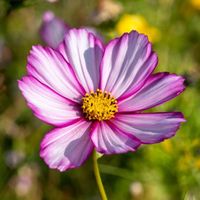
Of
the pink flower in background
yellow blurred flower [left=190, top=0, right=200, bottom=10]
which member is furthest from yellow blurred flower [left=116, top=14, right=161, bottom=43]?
the pink flower in background

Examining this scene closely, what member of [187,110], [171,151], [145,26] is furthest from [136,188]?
[145,26]

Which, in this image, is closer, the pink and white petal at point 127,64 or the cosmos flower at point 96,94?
the cosmos flower at point 96,94

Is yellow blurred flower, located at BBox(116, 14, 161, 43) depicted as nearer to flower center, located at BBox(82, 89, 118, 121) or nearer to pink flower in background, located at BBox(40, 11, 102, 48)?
pink flower in background, located at BBox(40, 11, 102, 48)

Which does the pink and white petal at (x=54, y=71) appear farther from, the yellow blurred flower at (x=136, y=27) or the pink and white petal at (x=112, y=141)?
the yellow blurred flower at (x=136, y=27)

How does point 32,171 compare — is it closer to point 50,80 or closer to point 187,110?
point 187,110

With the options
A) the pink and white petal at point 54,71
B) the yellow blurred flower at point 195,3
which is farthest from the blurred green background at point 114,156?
the pink and white petal at point 54,71
